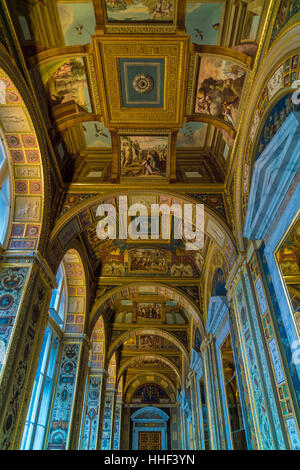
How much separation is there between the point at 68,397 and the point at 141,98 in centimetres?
943

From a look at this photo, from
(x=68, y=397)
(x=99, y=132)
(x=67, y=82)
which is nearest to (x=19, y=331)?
(x=68, y=397)

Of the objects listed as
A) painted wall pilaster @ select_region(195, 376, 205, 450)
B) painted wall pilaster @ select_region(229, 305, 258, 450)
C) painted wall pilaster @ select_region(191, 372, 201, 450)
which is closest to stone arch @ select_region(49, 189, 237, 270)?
painted wall pilaster @ select_region(229, 305, 258, 450)

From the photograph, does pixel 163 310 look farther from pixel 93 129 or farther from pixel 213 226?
pixel 93 129

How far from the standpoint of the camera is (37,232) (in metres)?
7.71

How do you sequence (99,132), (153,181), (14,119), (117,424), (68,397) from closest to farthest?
1. (14,119)
2. (153,181)
3. (99,132)
4. (68,397)
5. (117,424)

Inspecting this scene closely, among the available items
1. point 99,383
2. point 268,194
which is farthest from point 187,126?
point 99,383

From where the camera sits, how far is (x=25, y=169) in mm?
7660

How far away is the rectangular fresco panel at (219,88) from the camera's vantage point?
22.8ft

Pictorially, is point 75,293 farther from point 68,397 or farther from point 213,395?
point 213,395

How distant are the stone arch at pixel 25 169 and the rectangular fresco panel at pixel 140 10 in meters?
2.29

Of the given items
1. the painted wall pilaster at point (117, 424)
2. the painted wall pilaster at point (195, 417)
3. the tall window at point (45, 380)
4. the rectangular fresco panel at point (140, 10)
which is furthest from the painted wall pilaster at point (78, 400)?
the painted wall pilaster at point (117, 424)

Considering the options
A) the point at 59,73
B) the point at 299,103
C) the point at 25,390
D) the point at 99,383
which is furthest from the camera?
the point at 99,383

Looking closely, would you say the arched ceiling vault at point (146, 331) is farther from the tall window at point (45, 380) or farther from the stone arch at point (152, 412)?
the stone arch at point (152, 412)

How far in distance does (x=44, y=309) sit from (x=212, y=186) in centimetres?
564
